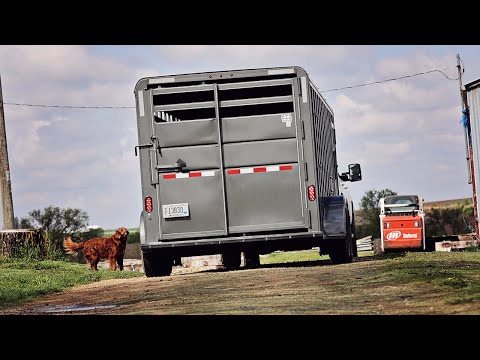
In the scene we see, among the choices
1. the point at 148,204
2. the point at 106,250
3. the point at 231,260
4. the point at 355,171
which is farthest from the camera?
the point at 231,260

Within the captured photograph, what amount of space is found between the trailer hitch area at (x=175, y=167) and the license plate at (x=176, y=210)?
0.65m

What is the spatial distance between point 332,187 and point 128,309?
33.3 ft

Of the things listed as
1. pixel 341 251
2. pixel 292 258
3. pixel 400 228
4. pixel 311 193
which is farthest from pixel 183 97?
pixel 292 258

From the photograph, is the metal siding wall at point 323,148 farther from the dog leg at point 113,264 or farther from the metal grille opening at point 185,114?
the dog leg at point 113,264

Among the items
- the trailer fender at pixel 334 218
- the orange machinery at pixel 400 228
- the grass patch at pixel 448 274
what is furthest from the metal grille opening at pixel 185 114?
the orange machinery at pixel 400 228

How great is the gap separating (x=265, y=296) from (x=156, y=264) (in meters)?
7.32

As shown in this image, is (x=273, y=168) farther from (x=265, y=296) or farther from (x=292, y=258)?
(x=292, y=258)

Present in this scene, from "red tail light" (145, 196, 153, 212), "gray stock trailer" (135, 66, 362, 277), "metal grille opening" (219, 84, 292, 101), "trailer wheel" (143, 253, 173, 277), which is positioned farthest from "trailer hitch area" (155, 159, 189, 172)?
"trailer wheel" (143, 253, 173, 277)

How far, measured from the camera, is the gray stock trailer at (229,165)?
1794cm

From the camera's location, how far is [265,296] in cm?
1251

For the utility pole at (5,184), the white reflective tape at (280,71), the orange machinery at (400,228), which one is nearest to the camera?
the white reflective tape at (280,71)
